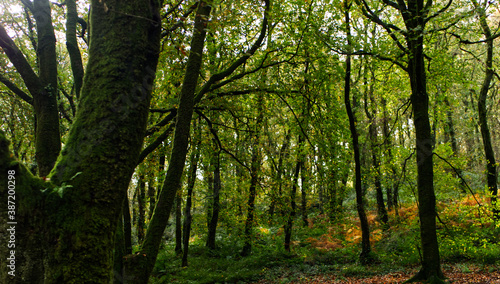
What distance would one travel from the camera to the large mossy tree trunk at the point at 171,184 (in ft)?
8.89

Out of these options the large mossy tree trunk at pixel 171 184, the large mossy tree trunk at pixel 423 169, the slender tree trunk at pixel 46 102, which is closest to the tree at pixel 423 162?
the large mossy tree trunk at pixel 423 169

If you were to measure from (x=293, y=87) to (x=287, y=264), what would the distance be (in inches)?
318

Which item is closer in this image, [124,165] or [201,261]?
[124,165]

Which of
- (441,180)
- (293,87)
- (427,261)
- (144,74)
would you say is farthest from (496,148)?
(144,74)

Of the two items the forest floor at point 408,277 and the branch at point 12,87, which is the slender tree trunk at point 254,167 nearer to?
the forest floor at point 408,277

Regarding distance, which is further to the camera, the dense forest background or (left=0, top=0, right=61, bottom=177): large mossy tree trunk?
(left=0, top=0, right=61, bottom=177): large mossy tree trunk

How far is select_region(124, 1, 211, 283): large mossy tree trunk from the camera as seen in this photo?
8.89ft

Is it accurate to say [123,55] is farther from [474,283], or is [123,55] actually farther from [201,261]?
[201,261]

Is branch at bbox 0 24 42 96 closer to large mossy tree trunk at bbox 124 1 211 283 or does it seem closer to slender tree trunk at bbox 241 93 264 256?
large mossy tree trunk at bbox 124 1 211 283

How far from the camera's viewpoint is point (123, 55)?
190 cm

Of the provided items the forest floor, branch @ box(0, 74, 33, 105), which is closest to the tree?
the forest floor

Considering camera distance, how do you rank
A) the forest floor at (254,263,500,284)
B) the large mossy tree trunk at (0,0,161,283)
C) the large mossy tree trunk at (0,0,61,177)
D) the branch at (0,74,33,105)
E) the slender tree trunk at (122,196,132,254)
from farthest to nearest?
the forest floor at (254,263,500,284) < the slender tree trunk at (122,196,132,254) < the branch at (0,74,33,105) < the large mossy tree trunk at (0,0,61,177) < the large mossy tree trunk at (0,0,161,283)

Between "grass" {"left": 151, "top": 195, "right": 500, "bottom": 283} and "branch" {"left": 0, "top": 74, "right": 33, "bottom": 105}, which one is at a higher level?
"branch" {"left": 0, "top": 74, "right": 33, "bottom": 105}

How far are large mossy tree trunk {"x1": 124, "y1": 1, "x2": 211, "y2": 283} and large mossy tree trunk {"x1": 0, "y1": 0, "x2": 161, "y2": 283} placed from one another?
902 millimetres
